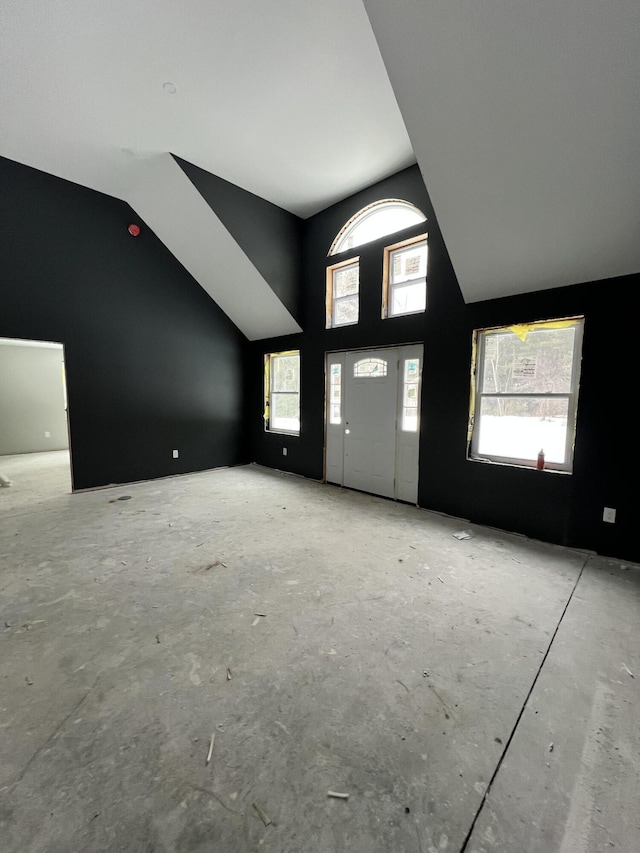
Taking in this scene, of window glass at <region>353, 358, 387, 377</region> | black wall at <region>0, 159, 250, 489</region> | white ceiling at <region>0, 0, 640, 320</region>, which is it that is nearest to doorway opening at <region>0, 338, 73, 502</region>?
black wall at <region>0, 159, 250, 489</region>

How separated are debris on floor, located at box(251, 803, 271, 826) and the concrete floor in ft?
0.05

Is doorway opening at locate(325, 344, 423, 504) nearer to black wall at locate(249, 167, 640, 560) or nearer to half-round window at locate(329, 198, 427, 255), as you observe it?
black wall at locate(249, 167, 640, 560)

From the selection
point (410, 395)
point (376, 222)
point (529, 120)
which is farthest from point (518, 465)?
point (376, 222)

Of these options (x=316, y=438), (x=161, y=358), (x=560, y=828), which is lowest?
(x=560, y=828)

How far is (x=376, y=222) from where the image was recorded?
4.44 metres

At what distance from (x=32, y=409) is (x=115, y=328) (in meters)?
4.03

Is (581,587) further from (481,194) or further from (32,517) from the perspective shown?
(32,517)

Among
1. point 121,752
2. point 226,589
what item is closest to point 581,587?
point 226,589

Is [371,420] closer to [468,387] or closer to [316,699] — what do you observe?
[468,387]

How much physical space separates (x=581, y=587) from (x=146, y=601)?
306cm

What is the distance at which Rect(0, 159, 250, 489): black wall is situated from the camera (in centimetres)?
404

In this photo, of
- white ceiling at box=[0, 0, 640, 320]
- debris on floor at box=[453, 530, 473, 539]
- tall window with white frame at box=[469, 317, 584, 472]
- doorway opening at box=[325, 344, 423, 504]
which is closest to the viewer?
white ceiling at box=[0, 0, 640, 320]

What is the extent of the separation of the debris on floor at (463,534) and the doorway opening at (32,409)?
20.0 feet

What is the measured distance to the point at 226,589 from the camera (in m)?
2.39
